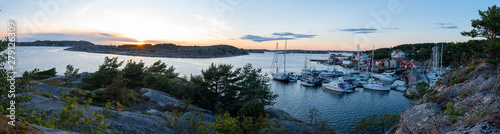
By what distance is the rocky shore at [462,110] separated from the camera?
15.0 feet

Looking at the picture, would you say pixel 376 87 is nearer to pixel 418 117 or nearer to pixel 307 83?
pixel 307 83

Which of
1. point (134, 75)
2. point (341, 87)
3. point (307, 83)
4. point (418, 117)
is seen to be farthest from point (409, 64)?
point (418, 117)

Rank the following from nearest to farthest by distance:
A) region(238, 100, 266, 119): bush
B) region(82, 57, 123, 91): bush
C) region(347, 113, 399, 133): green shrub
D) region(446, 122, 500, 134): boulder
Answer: region(446, 122, 500, 134): boulder → region(347, 113, 399, 133): green shrub → region(238, 100, 266, 119): bush → region(82, 57, 123, 91): bush

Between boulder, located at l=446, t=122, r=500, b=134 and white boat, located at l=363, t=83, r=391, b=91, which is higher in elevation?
boulder, located at l=446, t=122, r=500, b=134

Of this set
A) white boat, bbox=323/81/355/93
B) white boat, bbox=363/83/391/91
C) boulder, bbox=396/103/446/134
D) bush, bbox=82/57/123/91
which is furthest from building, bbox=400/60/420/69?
bush, bbox=82/57/123/91

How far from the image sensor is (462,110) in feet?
19.8

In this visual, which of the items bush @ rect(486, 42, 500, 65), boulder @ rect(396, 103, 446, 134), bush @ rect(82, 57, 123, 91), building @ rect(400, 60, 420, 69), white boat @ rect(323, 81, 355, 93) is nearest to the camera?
boulder @ rect(396, 103, 446, 134)

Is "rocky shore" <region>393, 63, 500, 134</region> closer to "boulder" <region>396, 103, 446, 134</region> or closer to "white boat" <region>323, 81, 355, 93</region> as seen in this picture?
"boulder" <region>396, 103, 446, 134</region>

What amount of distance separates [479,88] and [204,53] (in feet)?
419

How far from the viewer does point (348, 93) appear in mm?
38625

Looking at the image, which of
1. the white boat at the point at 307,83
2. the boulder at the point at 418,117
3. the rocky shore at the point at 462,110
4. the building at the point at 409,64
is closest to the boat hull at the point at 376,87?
the white boat at the point at 307,83

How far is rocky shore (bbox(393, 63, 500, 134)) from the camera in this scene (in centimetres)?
456

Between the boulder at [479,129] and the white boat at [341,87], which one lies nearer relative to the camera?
the boulder at [479,129]

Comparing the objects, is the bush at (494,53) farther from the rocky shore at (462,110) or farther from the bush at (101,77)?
the bush at (101,77)
